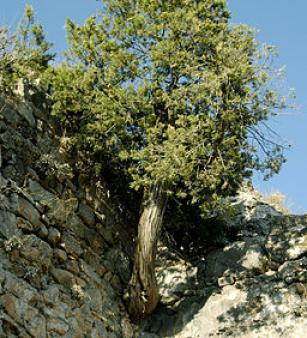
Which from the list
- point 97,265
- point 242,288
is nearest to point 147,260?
point 97,265

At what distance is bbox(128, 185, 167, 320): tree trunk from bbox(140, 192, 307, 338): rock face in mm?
379

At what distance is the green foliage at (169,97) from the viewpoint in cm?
880

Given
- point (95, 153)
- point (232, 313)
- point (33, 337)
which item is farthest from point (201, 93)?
point (33, 337)

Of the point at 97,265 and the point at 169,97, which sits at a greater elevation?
the point at 169,97

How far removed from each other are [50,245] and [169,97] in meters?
3.14

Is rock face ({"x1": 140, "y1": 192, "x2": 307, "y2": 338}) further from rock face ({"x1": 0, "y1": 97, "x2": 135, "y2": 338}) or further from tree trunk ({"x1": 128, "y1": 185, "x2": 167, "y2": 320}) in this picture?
rock face ({"x1": 0, "y1": 97, "x2": 135, "y2": 338})

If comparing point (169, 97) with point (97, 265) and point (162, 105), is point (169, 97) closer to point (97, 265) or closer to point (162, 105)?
point (162, 105)

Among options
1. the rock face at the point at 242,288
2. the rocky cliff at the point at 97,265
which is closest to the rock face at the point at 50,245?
the rocky cliff at the point at 97,265

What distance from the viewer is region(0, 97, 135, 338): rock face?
22.9ft

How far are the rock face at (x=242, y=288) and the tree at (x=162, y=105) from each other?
26.4 inches

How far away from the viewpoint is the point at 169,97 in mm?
9289

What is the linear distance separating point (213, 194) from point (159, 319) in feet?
7.65

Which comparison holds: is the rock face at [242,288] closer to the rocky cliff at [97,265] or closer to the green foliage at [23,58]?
the rocky cliff at [97,265]

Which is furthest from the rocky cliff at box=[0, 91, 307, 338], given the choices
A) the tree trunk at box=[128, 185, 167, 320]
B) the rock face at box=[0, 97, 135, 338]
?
the tree trunk at box=[128, 185, 167, 320]
